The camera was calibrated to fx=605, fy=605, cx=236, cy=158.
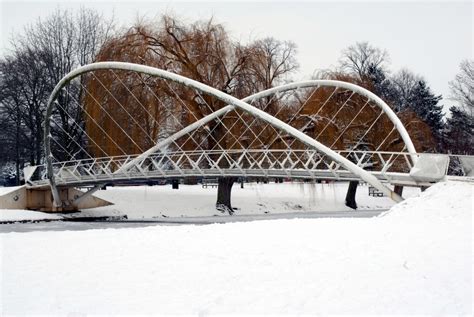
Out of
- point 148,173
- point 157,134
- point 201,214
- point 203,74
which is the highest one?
point 203,74

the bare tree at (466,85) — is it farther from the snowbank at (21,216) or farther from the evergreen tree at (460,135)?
the snowbank at (21,216)

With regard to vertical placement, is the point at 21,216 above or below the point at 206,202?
below

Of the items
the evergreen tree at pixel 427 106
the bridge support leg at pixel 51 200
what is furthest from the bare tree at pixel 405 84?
the bridge support leg at pixel 51 200

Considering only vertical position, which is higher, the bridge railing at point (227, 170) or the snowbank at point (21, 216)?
the bridge railing at point (227, 170)

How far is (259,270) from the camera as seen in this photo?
1003 centimetres

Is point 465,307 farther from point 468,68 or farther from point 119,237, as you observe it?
point 468,68

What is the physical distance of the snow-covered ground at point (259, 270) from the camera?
859cm

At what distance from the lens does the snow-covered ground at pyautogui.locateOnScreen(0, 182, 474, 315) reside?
8594mm

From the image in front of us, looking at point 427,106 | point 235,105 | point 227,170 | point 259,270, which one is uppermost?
point 427,106

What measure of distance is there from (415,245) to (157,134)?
22.2 meters

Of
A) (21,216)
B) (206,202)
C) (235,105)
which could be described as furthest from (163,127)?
(21,216)

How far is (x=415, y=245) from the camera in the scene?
36.0 ft

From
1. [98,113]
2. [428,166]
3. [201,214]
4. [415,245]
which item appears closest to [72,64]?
[98,113]

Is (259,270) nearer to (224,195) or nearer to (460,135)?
(224,195)
